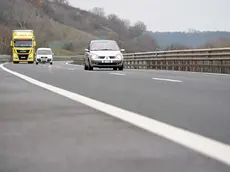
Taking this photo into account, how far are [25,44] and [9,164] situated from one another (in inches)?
1752

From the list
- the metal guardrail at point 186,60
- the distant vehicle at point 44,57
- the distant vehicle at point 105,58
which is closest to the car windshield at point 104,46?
the distant vehicle at point 105,58

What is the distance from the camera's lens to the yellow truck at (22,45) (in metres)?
46.9

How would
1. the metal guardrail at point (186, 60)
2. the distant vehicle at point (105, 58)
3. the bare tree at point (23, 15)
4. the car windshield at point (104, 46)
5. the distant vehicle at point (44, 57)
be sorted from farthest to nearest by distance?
1. the bare tree at point (23, 15)
2. the distant vehicle at point (44, 57)
3. the car windshield at point (104, 46)
4. the distant vehicle at point (105, 58)
5. the metal guardrail at point (186, 60)

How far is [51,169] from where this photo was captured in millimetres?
3342

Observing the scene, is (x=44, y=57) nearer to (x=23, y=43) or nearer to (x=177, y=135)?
(x=23, y=43)

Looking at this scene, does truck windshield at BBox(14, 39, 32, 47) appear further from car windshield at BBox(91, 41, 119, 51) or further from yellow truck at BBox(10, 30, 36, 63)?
car windshield at BBox(91, 41, 119, 51)

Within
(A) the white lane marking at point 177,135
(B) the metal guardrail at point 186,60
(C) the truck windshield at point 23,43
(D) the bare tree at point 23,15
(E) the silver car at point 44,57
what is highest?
(D) the bare tree at point 23,15

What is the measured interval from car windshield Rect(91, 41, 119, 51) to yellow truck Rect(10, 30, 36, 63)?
834 inches

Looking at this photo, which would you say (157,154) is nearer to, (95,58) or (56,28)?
(95,58)

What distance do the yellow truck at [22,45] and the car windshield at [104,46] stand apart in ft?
69.5

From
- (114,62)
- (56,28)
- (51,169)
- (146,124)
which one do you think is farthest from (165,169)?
(56,28)

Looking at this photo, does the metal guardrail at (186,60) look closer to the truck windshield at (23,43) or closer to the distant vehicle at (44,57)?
the distant vehicle at (44,57)

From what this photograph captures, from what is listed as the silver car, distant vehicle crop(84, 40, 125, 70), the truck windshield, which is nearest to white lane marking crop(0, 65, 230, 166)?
distant vehicle crop(84, 40, 125, 70)

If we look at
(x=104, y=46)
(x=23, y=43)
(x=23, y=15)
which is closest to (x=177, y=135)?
(x=104, y=46)
